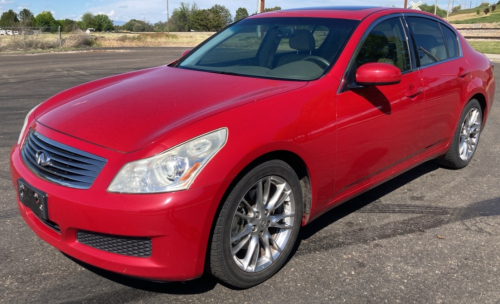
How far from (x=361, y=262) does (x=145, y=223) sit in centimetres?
160

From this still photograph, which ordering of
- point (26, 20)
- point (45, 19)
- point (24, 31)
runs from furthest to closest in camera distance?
1. point (45, 19)
2. point (26, 20)
3. point (24, 31)

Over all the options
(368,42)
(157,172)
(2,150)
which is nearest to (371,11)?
(368,42)

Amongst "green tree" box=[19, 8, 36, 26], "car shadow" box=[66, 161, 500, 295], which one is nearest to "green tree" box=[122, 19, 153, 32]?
"green tree" box=[19, 8, 36, 26]

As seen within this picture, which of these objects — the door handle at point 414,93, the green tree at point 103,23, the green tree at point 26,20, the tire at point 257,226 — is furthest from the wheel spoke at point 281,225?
the green tree at point 103,23

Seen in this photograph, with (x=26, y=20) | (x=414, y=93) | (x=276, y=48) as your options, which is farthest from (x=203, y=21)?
(x=414, y=93)

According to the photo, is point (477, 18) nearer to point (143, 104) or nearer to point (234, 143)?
point (143, 104)

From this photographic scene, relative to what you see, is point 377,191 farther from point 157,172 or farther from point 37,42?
point 37,42

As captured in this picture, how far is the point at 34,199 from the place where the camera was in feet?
9.27

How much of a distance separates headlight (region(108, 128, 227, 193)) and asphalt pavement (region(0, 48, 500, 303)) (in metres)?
0.76

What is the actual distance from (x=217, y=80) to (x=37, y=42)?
95.7 ft

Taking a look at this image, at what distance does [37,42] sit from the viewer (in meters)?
29.3

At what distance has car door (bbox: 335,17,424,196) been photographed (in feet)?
11.4

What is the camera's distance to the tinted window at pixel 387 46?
3850 mm

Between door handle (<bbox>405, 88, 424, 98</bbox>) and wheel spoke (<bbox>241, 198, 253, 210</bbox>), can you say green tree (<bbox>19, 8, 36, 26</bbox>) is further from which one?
wheel spoke (<bbox>241, 198, 253, 210</bbox>)
